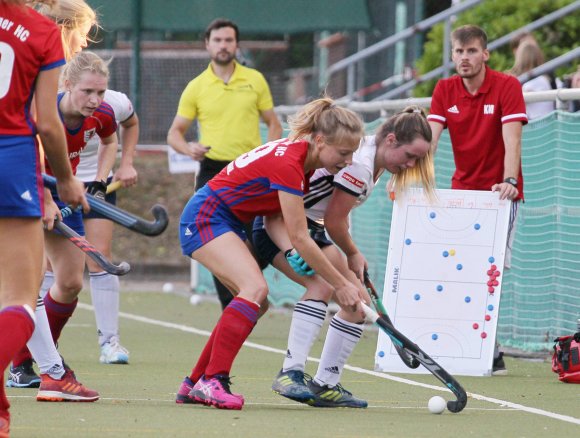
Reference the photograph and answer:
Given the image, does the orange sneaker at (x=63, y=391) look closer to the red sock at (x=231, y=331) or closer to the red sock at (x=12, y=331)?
the red sock at (x=231, y=331)

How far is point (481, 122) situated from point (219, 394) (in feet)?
9.71

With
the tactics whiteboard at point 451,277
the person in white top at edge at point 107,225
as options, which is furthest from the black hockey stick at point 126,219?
the tactics whiteboard at point 451,277

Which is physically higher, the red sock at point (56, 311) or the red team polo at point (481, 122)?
the red team polo at point (481, 122)

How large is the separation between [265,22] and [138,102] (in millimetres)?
1850

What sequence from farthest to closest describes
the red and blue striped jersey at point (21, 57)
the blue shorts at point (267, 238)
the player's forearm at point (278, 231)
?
1. the blue shorts at point (267, 238)
2. the player's forearm at point (278, 231)
3. the red and blue striped jersey at point (21, 57)

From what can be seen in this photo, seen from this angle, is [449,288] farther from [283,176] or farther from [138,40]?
[138,40]

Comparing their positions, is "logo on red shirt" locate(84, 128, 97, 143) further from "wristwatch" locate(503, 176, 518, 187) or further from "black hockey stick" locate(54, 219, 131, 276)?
"wristwatch" locate(503, 176, 518, 187)

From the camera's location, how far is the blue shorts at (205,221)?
21.1 feet

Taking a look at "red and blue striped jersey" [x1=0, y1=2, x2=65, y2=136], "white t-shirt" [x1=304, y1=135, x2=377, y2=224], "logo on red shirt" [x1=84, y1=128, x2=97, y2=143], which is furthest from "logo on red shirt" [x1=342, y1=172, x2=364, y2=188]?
"red and blue striped jersey" [x1=0, y1=2, x2=65, y2=136]

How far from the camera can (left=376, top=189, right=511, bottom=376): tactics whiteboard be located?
8195 millimetres

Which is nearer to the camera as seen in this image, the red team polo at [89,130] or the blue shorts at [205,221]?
the blue shorts at [205,221]

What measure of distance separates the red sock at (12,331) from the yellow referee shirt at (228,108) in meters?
5.65

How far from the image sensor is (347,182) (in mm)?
6496

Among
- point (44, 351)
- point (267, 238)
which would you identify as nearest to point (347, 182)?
point (267, 238)
